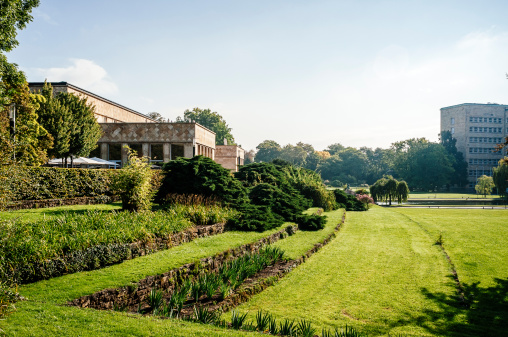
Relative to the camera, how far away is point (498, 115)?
9206 centimetres

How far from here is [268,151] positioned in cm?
11200

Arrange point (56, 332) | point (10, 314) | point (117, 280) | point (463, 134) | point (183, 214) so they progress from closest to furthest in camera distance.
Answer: point (56, 332) → point (10, 314) → point (117, 280) → point (183, 214) → point (463, 134)

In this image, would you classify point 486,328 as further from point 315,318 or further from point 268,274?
point 268,274

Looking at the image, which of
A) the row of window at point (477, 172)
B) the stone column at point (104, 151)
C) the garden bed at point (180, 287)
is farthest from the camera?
the row of window at point (477, 172)

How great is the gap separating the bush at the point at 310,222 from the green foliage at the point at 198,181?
2646 mm

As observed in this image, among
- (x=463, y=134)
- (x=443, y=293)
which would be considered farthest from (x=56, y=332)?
(x=463, y=134)

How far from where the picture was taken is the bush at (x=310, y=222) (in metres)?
14.9

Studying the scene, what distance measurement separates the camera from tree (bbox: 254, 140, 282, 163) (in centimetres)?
11075

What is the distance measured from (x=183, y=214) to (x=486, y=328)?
8.28 meters

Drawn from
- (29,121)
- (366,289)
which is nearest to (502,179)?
(366,289)

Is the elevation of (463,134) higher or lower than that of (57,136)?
higher

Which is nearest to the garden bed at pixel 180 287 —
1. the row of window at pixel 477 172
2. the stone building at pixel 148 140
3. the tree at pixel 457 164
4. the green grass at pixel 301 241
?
the green grass at pixel 301 241

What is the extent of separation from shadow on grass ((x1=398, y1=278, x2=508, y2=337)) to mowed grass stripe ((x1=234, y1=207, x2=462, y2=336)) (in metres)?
0.06

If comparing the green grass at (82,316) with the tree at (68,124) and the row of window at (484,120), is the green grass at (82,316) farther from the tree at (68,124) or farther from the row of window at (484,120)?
the row of window at (484,120)
